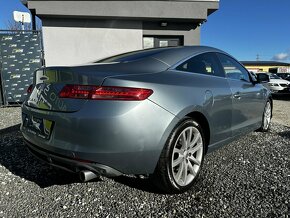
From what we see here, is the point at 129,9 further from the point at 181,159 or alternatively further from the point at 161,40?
the point at 181,159

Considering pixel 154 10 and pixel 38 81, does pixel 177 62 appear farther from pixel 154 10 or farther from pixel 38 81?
pixel 154 10

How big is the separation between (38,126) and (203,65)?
6.15 ft

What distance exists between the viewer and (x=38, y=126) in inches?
100

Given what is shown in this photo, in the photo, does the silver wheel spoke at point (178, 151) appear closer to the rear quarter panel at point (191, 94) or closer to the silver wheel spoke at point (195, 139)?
the silver wheel spoke at point (195, 139)

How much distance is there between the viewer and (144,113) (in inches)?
88.0

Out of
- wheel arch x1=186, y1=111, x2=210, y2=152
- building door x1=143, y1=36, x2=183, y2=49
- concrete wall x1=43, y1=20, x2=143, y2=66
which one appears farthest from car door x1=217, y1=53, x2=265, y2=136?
concrete wall x1=43, y1=20, x2=143, y2=66

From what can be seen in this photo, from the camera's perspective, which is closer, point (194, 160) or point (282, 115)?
point (194, 160)

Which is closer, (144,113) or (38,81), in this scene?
(144,113)

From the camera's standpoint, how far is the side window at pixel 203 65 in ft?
9.57

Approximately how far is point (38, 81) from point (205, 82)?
1692 millimetres

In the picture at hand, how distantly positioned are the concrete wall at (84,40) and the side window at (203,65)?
612cm

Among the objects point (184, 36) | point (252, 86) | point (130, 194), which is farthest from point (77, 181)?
point (184, 36)

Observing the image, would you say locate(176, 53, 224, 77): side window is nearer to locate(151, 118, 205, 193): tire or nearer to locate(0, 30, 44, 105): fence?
locate(151, 118, 205, 193): tire

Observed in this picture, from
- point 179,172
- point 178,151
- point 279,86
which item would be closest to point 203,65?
point 178,151
